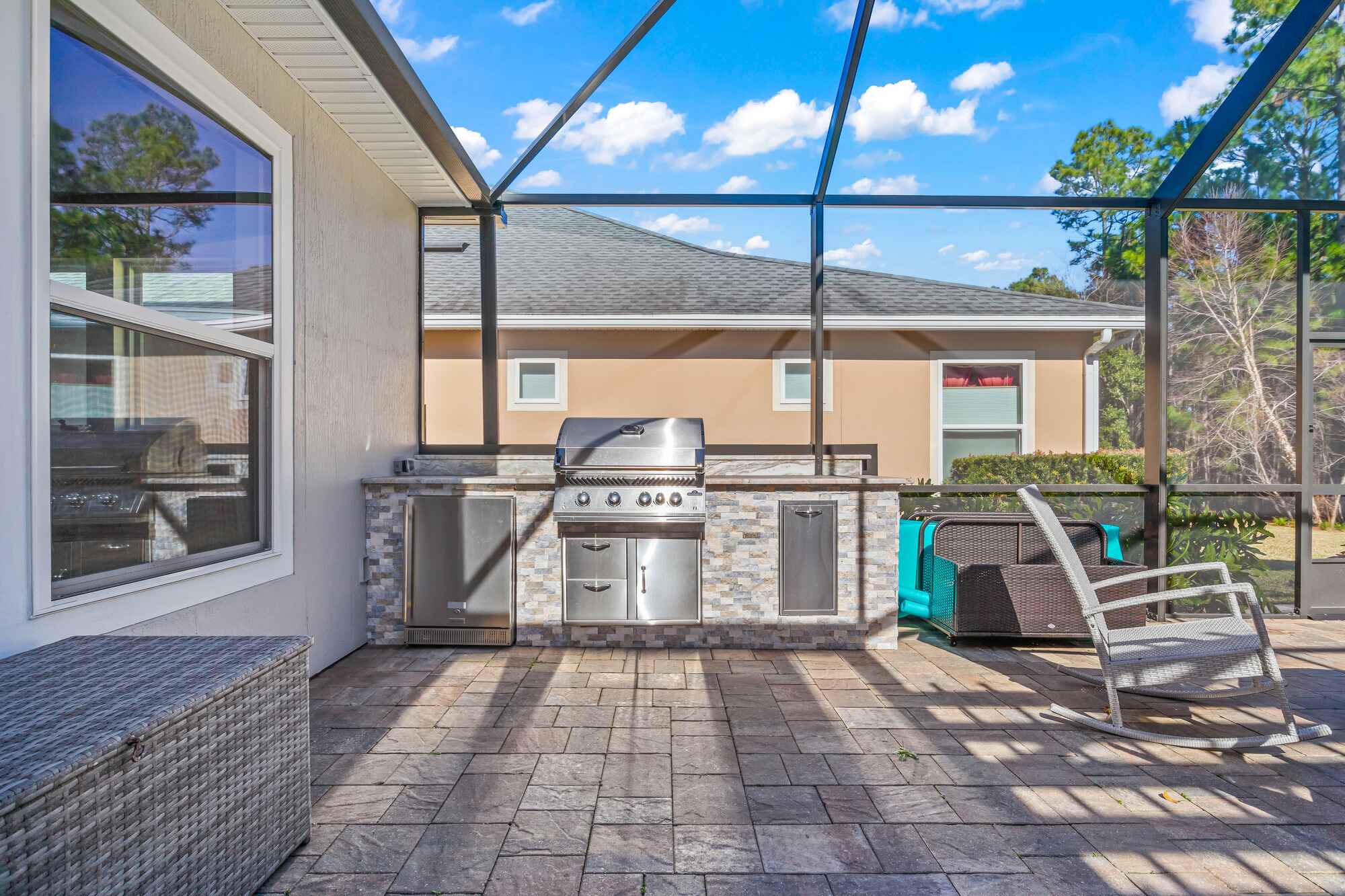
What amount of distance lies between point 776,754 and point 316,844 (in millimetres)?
1587

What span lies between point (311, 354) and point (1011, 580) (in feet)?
13.4

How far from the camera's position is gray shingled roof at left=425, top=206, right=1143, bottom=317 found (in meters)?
5.04

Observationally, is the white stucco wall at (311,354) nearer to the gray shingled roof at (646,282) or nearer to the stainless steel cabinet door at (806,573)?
the gray shingled roof at (646,282)

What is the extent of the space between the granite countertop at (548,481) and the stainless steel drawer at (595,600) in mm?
635

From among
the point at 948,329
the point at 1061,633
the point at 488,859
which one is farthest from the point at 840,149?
the point at 488,859

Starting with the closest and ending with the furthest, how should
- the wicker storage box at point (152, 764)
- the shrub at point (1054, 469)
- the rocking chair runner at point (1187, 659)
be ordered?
the wicker storage box at point (152, 764) < the rocking chair runner at point (1187, 659) < the shrub at point (1054, 469)

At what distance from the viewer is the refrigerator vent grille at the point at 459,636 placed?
4062mm

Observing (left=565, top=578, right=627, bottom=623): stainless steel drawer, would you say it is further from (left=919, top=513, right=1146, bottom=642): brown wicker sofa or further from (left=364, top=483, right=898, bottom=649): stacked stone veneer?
(left=919, top=513, right=1146, bottom=642): brown wicker sofa

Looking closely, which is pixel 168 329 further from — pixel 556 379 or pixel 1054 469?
pixel 1054 469

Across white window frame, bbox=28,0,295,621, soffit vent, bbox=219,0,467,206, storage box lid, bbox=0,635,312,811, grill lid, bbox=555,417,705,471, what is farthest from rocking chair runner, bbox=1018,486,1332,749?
soffit vent, bbox=219,0,467,206

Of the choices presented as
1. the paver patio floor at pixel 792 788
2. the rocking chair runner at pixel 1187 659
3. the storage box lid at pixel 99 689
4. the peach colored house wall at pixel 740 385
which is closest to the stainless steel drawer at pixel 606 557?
the paver patio floor at pixel 792 788

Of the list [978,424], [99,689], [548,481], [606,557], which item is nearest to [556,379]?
[548,481]

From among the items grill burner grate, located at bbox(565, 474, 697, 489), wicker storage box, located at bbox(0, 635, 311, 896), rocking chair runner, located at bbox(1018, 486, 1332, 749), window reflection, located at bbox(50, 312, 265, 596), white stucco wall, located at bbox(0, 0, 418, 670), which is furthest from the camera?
grill burner grate, located at bbox(565, 474, 697, 489)

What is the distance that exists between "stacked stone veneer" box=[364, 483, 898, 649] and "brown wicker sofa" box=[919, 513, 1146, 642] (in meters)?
0.43
